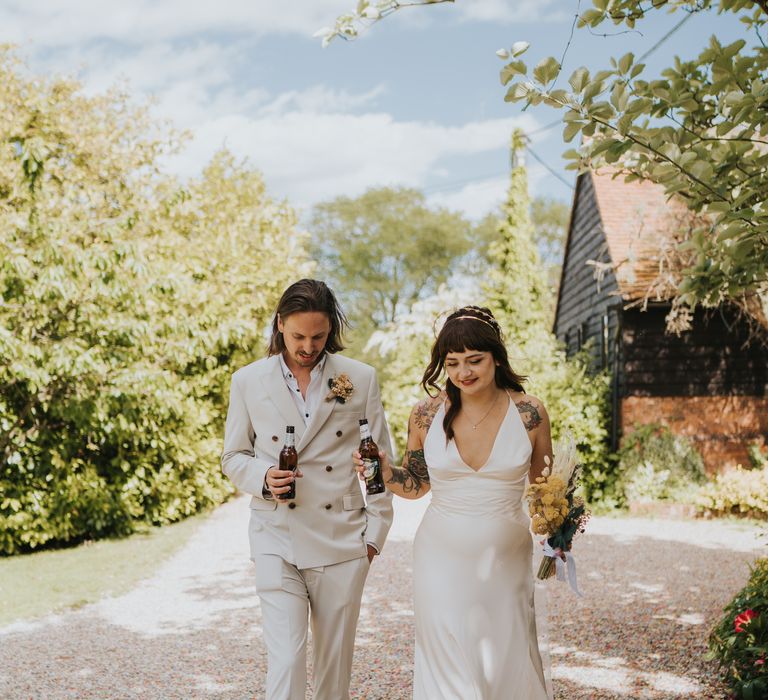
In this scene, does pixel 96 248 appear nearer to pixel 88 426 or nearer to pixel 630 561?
pixel 88 426

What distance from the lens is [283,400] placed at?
3840 mm

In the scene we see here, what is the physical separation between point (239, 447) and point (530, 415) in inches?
51.2

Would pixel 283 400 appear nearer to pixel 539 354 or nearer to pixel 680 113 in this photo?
pixel 680 113

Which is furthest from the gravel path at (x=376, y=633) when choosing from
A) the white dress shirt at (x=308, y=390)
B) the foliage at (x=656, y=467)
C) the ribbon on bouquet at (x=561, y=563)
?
the foliage at (x=656, y=467)

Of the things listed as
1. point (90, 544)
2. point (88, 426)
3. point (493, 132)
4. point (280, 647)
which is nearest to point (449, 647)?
point (280, 647)

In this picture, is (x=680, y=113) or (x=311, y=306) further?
(x=680, y=113)

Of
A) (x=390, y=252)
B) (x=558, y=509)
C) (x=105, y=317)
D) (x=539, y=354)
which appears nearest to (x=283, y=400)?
(x=558, y=509)

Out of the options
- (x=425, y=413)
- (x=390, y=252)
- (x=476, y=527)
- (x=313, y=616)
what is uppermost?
(x=390, y=252)

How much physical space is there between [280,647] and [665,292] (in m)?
12.0

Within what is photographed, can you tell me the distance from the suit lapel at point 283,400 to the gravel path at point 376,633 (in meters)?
1.30

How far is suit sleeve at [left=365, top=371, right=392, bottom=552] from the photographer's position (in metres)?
3.89

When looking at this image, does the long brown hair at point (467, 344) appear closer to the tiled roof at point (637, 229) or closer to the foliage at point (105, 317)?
the foliage at point (105, 317)

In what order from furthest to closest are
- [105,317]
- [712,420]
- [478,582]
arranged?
[712,420], [105,317], [478,582]

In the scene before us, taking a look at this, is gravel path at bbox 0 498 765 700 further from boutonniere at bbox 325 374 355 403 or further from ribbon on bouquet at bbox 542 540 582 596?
boutonniere at bbox 325 374 355 403
